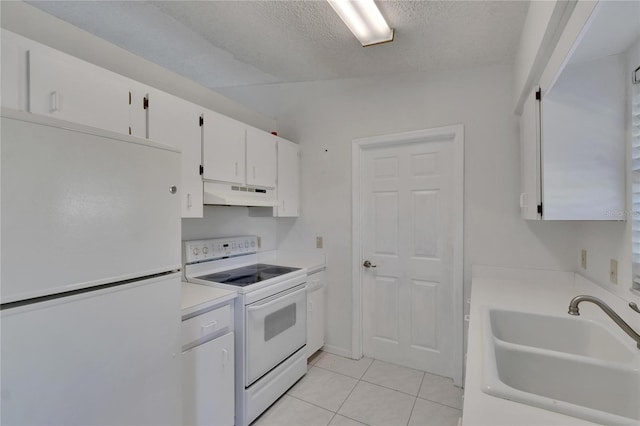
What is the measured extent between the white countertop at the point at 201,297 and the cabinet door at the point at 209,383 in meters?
0.21

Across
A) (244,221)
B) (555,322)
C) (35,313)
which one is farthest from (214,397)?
(555,322)

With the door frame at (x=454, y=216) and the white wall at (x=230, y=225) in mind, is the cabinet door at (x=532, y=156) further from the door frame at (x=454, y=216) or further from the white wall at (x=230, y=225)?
the white wall at (x=230, y=225)

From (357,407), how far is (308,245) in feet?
4.72

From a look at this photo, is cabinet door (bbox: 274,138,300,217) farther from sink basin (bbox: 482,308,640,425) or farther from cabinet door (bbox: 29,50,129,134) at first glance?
sink basin (bbox: 482,308,640,425)

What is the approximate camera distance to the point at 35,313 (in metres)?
0.89

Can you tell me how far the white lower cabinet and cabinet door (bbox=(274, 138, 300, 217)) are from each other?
68cm

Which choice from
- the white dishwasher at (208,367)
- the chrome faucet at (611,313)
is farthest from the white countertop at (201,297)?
the chrome faucet at (611,313)

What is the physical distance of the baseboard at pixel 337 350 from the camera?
280 cm

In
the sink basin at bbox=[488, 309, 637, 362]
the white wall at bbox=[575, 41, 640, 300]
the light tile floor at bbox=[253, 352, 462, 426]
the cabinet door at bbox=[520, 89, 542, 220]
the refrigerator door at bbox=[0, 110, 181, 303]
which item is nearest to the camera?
the refrigerator door at bbox=[0, 110, 181, 303]

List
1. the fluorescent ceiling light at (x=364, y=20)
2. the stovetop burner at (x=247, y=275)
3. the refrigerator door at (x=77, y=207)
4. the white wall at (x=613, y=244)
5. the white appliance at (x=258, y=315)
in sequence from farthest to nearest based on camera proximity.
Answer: the stovetop burner at (x=247, y=275) < the white appliance at (x=258, y=315) < the fluorescent ceiling light at (x=364, y=20) < the white wall at (x=613, y=244) < the refrigerator door at (x=77, y=207)

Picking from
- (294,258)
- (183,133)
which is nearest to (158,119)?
(183,133)

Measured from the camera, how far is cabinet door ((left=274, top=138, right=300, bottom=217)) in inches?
108

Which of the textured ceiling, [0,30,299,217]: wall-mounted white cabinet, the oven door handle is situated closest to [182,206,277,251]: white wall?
[0,30,299,217]: wall-mounted white cabinet

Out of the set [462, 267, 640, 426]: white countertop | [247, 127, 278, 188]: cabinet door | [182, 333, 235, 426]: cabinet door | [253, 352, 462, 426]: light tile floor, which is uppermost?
[247, 127, 278, 188]: cabinet door
